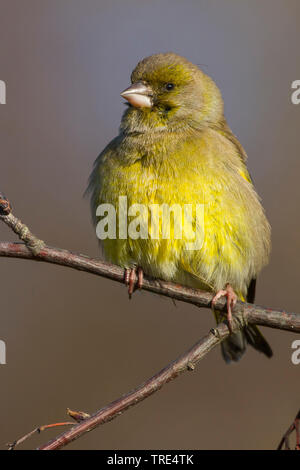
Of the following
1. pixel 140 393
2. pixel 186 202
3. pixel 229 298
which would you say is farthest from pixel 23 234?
pixel 229 298

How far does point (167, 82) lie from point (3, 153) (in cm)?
321

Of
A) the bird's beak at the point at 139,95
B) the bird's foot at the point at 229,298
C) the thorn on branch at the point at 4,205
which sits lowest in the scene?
the bird's foot at the point at 229,298

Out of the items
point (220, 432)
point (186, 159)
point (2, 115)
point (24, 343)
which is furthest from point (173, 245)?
point (2, 115)

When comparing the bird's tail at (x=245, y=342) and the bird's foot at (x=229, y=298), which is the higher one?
the bird's foot at (x=229, y=298)

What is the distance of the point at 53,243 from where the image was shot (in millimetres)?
7062

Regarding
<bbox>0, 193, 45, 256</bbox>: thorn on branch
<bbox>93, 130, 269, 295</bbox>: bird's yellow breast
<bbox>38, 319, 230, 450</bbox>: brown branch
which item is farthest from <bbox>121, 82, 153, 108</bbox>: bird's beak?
<bbox>38, 319, 230, 450</bbox>: brown branch

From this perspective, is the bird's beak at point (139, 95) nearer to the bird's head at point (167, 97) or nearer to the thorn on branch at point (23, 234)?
the bird's head at point (167, 97)

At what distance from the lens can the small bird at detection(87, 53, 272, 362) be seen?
4.32 m

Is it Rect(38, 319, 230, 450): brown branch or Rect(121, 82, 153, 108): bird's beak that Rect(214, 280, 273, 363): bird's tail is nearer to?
Rect(38, 319, 230, 450): brown branch

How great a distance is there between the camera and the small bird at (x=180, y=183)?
432cm

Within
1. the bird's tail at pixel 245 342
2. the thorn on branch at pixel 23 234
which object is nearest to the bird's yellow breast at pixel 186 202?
the bird's tail at pixel 245 342

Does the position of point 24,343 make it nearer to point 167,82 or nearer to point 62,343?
point 62,343

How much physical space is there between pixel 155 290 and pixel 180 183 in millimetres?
748

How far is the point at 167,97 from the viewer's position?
4.79 metres
